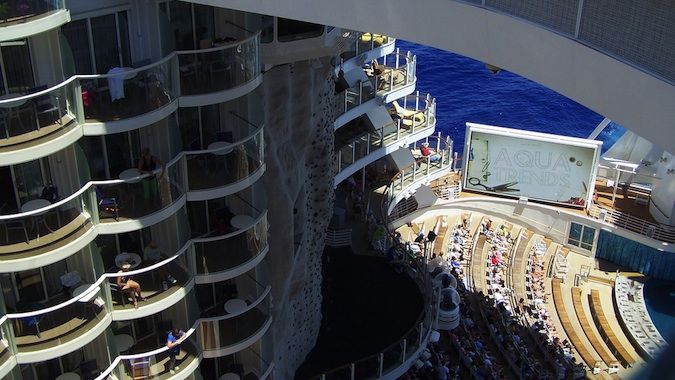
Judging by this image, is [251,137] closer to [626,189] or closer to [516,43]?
[516,43]

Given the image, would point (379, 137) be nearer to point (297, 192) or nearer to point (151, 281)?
point (297, 192)

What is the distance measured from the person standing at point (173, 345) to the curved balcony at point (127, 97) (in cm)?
537

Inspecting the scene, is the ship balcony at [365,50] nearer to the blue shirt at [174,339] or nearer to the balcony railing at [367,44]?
the balcony railing at [367,44]

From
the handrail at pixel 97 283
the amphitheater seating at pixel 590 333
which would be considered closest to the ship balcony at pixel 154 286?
the handrail at pixel 97 283

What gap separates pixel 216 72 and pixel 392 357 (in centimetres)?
1485

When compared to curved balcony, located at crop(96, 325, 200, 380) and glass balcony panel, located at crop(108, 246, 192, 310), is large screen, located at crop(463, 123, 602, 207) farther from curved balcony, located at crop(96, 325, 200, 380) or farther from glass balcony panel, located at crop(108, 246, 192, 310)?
glass balcony panel, located at crop(108, 246, 192, 310)

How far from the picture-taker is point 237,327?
796 inches

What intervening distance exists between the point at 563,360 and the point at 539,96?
1616 inches

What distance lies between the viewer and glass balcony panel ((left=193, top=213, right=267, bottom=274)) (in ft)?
61.9

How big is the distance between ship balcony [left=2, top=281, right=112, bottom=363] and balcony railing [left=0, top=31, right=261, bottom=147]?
3.53 meters

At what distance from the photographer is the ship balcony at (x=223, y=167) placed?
17.9 metres

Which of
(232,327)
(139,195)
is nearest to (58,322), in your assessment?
(139,195)

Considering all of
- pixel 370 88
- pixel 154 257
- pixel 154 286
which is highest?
pixel 154 257

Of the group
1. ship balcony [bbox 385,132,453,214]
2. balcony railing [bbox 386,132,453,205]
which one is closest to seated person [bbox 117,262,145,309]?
ship balcony [bbox 385,132,453,214]
